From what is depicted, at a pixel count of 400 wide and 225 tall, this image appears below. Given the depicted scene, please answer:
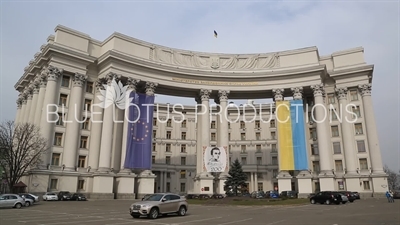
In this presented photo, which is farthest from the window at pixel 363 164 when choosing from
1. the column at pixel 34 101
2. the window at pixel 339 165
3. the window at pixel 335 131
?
the column at pixel 34 101

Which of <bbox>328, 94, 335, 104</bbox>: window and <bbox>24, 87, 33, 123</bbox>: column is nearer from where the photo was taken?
<bbox>24, 87, 33, 123</bbox>: column

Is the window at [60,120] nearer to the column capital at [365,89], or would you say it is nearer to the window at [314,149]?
the window at [314,149]

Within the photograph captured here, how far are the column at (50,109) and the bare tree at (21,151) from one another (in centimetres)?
93

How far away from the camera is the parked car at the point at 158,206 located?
17.2 metres

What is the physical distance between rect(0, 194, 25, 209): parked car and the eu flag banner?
16.0 meters

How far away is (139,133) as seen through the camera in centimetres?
4444

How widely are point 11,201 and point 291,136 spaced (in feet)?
121

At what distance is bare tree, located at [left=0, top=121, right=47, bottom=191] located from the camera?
36.4 metres

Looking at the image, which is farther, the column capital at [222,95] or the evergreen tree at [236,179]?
the column capital at [222,95]

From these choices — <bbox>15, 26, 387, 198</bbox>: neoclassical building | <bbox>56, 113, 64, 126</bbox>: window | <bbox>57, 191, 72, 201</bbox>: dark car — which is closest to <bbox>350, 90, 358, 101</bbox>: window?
<bbox>15, 26, 387, 198</bbox>: neoclassical building

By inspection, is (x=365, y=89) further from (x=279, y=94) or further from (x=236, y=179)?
(x=236, y=179)

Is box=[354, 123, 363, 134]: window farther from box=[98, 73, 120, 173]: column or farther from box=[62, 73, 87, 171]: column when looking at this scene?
box=[62, 73, 87, 171]: column

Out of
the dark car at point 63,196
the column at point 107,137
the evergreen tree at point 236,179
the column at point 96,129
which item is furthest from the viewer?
the column at point 96,129

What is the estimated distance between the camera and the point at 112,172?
138 feet
